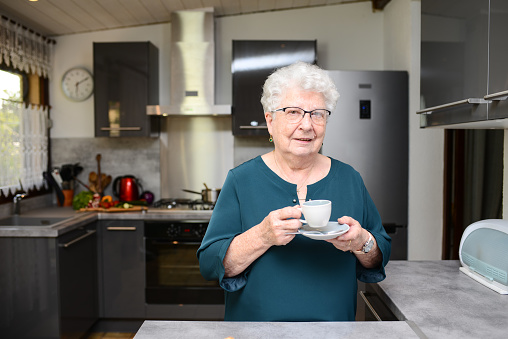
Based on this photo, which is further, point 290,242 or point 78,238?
point 78,238

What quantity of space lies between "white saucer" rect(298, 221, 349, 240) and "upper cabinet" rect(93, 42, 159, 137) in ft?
8.55

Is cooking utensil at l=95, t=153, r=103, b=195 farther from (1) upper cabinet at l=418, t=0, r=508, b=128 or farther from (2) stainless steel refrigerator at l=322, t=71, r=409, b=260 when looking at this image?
(1) upper cabinet at l=418, t=0, r=508, b=128

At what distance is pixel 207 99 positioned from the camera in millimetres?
3580

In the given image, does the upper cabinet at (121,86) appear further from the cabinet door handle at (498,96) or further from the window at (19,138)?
the cabinet door handle at (498,96)

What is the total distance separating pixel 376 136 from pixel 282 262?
6.64ft

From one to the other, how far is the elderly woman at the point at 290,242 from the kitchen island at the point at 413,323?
5.7 inches

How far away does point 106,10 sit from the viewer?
11.1ft

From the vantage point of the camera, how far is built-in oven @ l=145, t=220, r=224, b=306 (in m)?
3.29

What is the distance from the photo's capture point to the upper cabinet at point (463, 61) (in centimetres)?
137

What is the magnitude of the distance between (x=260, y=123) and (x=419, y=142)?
3.96 feet

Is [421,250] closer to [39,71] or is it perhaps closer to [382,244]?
[382,244]

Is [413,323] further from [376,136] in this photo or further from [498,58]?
[376,136]

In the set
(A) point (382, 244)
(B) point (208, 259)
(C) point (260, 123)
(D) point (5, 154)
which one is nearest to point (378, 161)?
(C) point (260, 123)

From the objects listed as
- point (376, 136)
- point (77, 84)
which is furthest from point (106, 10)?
point (376, 136)
